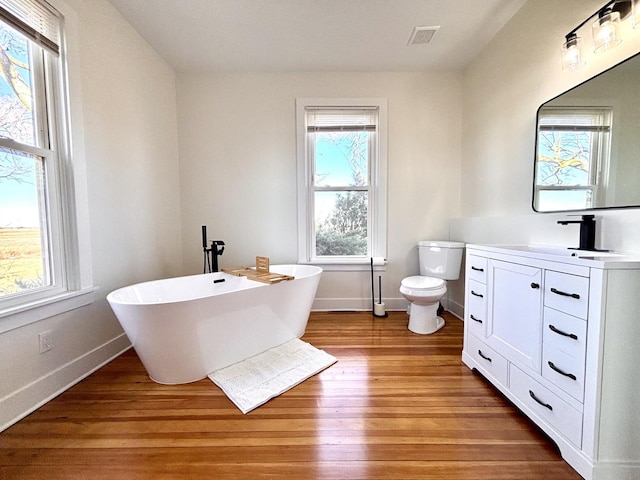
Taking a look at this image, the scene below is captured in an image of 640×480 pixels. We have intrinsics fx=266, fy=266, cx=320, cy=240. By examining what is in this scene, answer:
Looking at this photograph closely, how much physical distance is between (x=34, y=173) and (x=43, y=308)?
79 cm

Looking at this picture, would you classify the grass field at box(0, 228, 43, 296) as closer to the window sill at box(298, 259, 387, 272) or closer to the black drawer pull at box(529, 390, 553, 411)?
the window sill at box(298, 259, 387, 272)

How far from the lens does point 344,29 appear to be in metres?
2.19

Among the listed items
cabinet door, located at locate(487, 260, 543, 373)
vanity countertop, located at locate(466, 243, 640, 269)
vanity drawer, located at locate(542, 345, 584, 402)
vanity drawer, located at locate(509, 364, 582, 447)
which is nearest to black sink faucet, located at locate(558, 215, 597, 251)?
vanity countertop, located at locate(466, 243, 640, 269)

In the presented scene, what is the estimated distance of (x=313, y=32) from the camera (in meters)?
2.22

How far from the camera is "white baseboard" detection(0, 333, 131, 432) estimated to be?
1.36 meters

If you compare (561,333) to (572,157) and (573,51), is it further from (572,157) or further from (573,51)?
(573,51)

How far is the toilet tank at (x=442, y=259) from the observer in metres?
2.62

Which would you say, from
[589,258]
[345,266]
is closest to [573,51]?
[589,258]

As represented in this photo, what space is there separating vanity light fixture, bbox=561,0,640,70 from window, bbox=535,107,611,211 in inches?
11.6

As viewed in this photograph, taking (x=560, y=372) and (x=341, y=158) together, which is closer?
(x=560, y=372)

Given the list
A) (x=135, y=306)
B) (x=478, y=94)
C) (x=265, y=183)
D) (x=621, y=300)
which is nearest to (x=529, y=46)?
(x=478, y=94)

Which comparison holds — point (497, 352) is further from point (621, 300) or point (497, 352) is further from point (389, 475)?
point (389, 475)

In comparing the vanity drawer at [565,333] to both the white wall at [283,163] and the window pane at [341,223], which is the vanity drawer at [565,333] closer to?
the white wall at [283,163]

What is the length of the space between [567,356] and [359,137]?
253 centimetres
